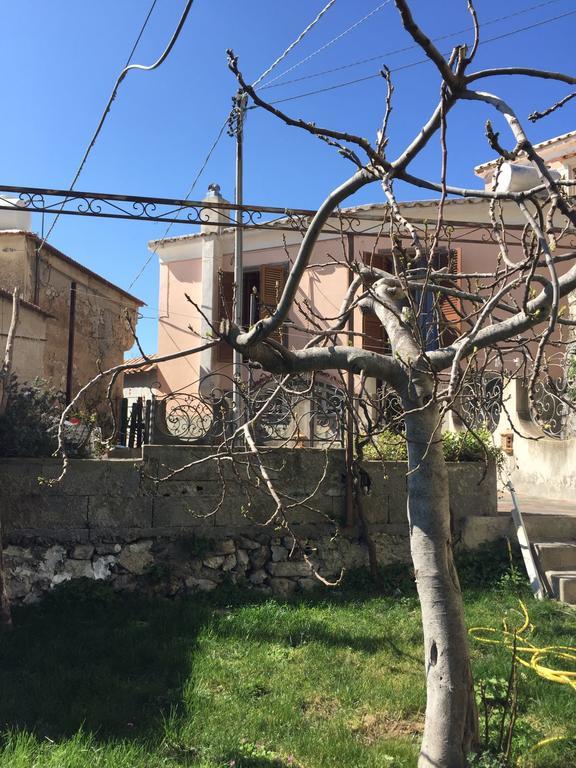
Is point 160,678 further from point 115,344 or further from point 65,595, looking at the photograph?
point 115,344

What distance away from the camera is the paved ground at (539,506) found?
731 centimetres

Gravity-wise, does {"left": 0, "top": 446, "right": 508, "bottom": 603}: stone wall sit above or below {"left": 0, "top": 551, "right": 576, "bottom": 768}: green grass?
above

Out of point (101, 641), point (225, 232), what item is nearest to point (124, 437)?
→ point (101, 641)

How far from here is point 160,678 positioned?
4.12 meters

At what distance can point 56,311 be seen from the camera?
1268 centimetres

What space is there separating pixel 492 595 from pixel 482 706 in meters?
2.25

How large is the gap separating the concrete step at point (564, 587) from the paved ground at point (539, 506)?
50.0 inches

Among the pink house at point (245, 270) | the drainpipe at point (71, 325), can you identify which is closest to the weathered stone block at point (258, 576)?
the pink house at point (245, 270)

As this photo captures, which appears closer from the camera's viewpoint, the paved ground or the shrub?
the shrub

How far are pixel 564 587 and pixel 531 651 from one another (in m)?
1.68

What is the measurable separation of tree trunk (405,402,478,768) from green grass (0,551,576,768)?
0.45 meters

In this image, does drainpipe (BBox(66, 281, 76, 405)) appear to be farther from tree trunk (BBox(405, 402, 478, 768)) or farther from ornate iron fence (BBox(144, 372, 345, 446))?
tree trunk (BBox(405, 402, 478, 768))

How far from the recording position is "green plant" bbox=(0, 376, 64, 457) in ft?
19.4

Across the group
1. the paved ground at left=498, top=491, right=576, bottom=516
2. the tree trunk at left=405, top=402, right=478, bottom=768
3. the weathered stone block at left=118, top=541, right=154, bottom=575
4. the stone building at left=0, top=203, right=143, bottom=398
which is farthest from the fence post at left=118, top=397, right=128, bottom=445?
the tree trunk at left=405, top=402, right=478, bottom=768
